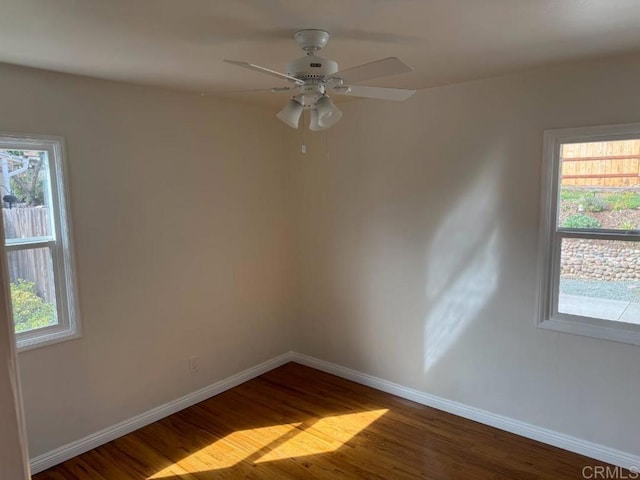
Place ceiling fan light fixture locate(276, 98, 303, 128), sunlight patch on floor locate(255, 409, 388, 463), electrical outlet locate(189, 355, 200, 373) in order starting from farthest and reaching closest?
1. electrical outlet locate(189, 355, 200, 373)
2. sunlight patch on floor locate(255, 409, 388, 463)
3. ceiling fan light fixture locate(276, 98, 303, 128)

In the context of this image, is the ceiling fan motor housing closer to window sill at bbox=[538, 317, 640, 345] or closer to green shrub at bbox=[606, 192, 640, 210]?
green shrub at bbox=[606, 192, 640, 210]

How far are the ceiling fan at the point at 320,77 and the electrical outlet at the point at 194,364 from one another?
221 cm

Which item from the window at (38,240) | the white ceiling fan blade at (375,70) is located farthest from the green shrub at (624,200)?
the window at (38,240)

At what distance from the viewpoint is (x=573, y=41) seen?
219cm

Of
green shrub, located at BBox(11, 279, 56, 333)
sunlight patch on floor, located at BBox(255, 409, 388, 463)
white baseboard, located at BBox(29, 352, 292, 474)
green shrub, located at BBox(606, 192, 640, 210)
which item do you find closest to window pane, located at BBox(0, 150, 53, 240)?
green shrub, located at BBox(11, 279, 56, 333)

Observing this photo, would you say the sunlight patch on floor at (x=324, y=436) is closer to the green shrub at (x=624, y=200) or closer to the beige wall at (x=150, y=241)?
the beige wall at (x=150, y=241)

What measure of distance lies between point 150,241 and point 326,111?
1782mm

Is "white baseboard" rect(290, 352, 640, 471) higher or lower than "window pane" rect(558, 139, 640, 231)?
lower

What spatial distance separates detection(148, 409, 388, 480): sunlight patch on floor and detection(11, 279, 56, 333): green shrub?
3.88ft

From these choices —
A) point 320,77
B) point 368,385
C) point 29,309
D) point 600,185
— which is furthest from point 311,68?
point 368,385

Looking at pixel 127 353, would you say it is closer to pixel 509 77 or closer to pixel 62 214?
pixel 62 214

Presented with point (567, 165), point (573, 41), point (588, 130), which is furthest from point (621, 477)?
point (573, 41)

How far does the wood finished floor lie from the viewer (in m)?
2.68

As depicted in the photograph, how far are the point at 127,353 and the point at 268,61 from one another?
2.21m
